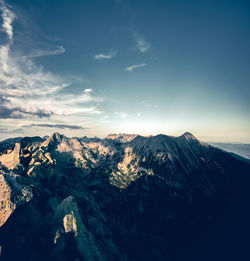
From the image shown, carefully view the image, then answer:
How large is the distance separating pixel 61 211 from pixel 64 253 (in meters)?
39.3

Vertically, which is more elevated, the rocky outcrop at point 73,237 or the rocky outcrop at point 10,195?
the rocky outcrop at point 10,195

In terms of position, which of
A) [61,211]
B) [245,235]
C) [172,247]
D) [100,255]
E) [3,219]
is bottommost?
[172,247]

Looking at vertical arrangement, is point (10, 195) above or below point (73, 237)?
above

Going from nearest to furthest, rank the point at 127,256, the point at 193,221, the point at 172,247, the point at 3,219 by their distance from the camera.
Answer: the point at 3,219, the point at 127,256, the point at 172,247, the point at 193,221

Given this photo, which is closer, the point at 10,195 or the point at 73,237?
the point at 73,237

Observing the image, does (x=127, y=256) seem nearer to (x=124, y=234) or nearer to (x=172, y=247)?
(x=124, y=234)

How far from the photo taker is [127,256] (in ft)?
480

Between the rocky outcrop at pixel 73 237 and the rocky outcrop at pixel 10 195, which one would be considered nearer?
the rocky outcrop at pixel 10 195

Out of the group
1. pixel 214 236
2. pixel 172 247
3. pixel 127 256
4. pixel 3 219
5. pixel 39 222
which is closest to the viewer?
pixel 3 219

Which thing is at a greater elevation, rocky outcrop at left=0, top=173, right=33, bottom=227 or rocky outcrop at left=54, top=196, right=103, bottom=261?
rocky outcrop at left=0, top=173, right=33, bottom=227

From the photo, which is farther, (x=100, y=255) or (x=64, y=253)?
(x=100, y=255)

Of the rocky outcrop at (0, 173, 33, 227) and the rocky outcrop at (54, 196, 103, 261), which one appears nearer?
the rocky outcrop at (0, 173, 33, 227)

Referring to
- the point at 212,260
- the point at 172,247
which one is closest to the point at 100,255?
the point at 172,247

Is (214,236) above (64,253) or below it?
below
